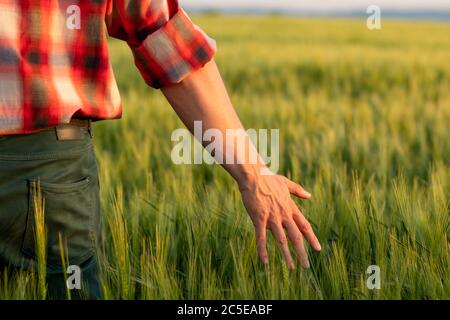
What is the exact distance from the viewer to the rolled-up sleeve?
111 cm

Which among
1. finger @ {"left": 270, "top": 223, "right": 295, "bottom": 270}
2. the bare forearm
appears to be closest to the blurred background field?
finger @ {"left": 270, "top": 223, "right": 295, "bottom": 270}

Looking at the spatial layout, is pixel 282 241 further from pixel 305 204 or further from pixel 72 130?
pixel 305 204

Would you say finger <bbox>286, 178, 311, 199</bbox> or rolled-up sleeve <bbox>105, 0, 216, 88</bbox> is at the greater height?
rolled-up sleeve <bbox>105, 0, 216, 88</bbox>

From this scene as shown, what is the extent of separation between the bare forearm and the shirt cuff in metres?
0.02

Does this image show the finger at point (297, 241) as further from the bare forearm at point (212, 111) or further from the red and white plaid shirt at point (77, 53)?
the red and white plaid shirt at point (77, 53)

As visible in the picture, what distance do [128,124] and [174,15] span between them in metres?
2.28

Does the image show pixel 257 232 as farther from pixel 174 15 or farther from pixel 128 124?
pixel 128 124

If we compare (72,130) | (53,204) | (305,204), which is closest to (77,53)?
(72,130)

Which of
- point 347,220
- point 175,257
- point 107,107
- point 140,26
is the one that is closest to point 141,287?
point 175,257

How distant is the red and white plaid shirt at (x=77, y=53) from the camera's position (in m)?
1.03

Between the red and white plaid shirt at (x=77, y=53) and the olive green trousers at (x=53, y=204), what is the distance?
35 millimetres

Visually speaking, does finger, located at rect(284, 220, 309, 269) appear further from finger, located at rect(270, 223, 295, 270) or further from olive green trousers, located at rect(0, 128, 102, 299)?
olive green trousers, located at rect(0, 128, 102, 299)

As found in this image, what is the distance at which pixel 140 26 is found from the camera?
1121 millimetres

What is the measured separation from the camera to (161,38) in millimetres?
1127
